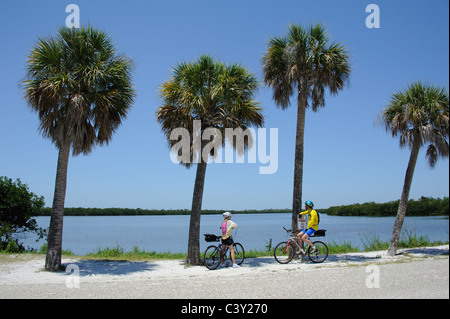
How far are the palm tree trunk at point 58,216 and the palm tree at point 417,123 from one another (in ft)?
42.4

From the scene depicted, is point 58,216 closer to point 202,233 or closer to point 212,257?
point 212,257

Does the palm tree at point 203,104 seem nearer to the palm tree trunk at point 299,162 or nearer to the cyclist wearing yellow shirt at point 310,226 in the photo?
the palm tree trunk at point 299,162

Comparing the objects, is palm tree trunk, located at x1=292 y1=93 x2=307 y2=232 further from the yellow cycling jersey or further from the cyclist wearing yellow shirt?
the yellow cycling jersey

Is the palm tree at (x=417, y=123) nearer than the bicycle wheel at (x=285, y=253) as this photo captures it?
No

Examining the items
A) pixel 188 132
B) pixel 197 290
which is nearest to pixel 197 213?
pixel 188 132

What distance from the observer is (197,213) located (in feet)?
43.6

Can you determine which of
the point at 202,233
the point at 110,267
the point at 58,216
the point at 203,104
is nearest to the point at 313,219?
the point at 203,104

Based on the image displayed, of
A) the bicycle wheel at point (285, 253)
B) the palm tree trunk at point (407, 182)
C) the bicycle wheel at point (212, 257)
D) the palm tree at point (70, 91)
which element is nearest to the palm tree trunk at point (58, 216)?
the palm tree at point (70, 91)

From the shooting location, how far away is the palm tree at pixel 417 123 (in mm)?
14852
